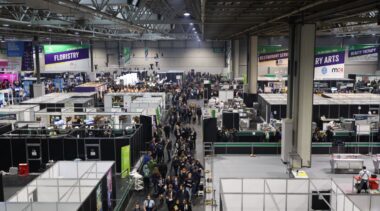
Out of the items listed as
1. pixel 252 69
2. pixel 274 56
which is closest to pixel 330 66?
pixel 274 56

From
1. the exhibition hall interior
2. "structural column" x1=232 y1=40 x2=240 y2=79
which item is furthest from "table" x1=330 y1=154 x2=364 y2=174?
"structural column" x1=232 y1=40 x2=240 y2=79

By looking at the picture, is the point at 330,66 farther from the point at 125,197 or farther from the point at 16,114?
the point at 125,197

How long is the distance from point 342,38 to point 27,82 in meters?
33.4

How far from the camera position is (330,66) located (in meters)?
34.4

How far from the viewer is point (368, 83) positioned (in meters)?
37.5

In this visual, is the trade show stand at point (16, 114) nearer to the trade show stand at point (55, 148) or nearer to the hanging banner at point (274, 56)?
the trade show stand at point (55, 148)

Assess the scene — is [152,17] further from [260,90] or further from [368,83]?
[368,83]

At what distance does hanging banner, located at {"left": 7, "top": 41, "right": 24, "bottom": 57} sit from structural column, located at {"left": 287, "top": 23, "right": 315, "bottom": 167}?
17536mm

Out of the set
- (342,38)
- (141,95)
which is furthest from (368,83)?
(141,95)

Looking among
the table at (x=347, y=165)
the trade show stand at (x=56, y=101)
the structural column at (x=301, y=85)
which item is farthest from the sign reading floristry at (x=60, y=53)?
the table at (x=347, y=165)

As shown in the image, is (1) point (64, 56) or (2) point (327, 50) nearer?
(1) point (64, 56)

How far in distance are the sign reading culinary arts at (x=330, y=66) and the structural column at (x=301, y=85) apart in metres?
17.9

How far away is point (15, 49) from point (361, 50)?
33677 mm

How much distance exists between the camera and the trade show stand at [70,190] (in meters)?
8.68
